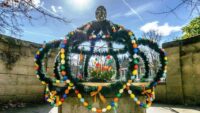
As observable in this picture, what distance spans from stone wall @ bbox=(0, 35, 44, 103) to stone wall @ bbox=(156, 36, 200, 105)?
5.23m

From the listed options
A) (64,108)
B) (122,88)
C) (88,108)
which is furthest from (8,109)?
(122,88)

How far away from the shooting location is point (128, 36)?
422cm

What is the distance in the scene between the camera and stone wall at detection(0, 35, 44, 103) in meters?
7.58

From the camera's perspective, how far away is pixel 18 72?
26.7ft

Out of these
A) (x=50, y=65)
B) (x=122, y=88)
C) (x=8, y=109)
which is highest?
(x=50, y=65)

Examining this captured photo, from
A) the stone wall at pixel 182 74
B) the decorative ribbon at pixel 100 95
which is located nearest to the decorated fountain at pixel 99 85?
the decorative ribbon at pixel 100 95

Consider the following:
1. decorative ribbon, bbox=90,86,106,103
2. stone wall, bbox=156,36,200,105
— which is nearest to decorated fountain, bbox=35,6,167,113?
decorative ribbon, bbox=90,86,106,103

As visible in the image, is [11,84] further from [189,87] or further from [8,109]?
[189,87]

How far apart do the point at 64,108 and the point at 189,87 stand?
546 centimetres

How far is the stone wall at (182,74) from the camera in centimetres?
776

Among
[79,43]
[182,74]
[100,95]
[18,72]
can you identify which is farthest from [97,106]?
[182,74]

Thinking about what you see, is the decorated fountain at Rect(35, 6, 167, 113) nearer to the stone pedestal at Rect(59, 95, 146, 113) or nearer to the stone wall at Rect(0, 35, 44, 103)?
the stone pedestal at Rect(59, 95, 146, 113)

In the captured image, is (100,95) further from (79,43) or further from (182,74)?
(182,74)

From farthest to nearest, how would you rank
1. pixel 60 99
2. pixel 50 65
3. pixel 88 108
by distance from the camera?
1. pixel 50 65
2. pixel 60 99
3. pixel 88 108
